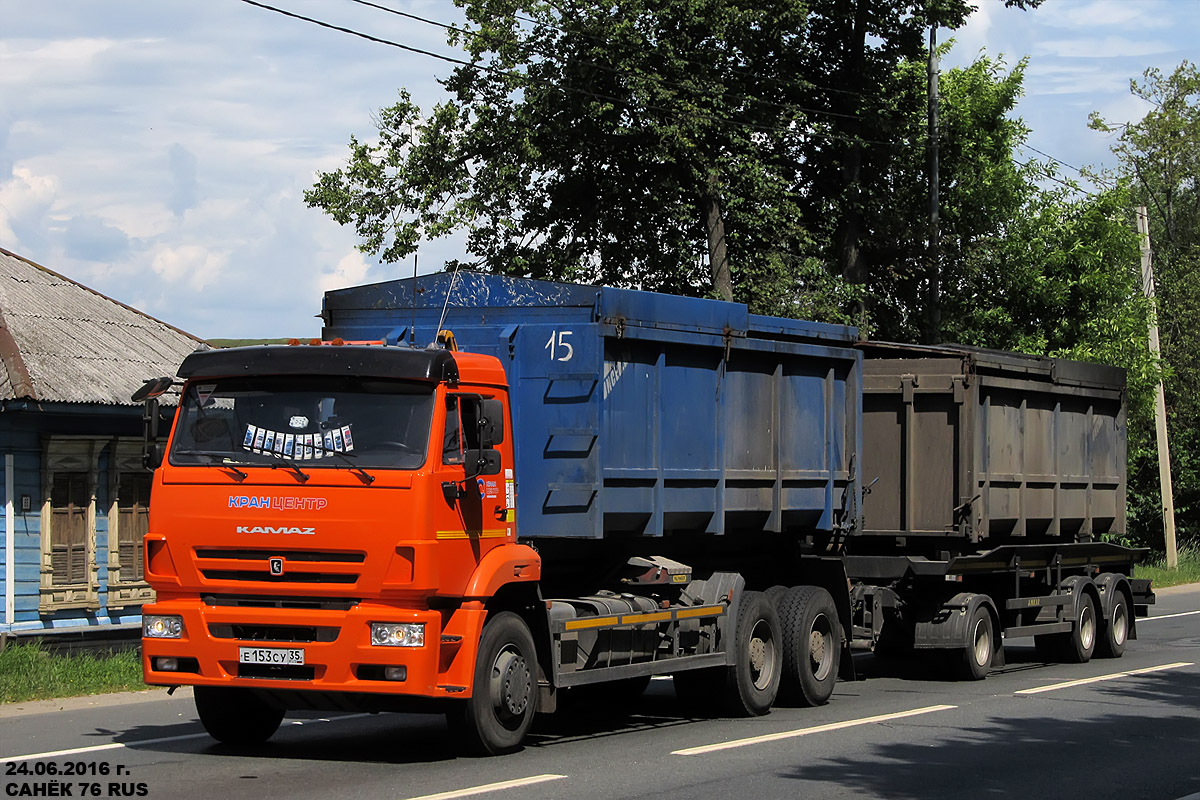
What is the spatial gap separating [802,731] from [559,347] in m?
3.69

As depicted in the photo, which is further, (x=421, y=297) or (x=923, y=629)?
(x=923, y=629)

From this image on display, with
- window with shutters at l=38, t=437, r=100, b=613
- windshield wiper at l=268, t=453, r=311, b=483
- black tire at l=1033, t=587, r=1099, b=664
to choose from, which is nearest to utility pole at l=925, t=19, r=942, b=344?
black tire at l=1033, t=587, r=1099, b=664

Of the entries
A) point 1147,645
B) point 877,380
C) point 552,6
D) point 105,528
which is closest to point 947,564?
point 877,380

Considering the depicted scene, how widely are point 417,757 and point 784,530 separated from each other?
16.3 ft

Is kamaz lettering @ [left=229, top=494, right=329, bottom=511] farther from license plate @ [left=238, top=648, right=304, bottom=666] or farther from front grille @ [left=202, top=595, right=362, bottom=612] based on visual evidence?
license plate @ [left=238, top=648, right=304, bottom=666]

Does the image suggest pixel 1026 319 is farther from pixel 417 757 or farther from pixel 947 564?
pixel 417 757

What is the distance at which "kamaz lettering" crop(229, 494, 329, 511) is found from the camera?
962 cm

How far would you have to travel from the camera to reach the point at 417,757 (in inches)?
412

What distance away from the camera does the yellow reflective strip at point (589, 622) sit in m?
10.9

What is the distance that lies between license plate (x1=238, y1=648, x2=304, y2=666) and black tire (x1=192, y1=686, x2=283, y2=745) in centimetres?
87

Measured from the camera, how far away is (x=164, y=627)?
32.5 ft

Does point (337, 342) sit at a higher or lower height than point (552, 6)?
lower

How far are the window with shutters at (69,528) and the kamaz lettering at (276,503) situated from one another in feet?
33.5

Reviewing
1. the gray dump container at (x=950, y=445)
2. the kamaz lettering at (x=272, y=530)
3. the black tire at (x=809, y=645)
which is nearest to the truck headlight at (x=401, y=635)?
the kamaz lettering at (x=272, y=530)
